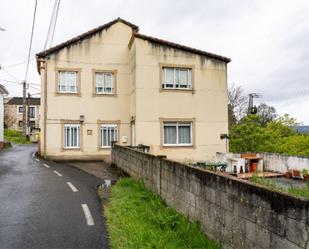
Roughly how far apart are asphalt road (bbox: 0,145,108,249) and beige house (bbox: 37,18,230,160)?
756cm

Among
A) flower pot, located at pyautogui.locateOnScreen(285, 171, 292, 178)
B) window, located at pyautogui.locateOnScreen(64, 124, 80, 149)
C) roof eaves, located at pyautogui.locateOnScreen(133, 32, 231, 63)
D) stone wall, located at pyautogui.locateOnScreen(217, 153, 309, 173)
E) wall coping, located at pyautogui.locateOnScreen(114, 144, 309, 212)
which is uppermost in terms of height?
roof eaves, located at pyautogui.locateOnScreen(133, 32, 231, 63)

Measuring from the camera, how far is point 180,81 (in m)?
20.6

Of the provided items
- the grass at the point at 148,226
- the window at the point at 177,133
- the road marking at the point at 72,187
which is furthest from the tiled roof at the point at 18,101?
the grass at the point at 148,226

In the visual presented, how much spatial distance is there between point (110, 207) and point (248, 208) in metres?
4.76

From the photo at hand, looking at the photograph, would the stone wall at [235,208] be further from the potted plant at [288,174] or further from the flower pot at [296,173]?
the potted plant at [288,174]

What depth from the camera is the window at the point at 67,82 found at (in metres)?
20.9

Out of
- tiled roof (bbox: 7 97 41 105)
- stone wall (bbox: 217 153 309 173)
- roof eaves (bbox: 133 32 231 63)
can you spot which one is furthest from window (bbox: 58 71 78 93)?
tiled roof (bbox: 7 97 41 105)

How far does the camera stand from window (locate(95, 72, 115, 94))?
2144 cm

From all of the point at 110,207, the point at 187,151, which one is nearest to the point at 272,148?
the point at 187,151

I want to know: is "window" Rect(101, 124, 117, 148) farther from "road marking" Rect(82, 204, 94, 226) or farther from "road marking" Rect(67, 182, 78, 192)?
"road marking" Rect(82, 204, 94, 226)

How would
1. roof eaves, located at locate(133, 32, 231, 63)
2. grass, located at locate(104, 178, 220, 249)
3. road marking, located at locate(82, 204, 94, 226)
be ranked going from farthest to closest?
roof eaves, located at locate(133, 32, 231, 63), road marking, located at locate(82, 204, 94, 226), grass, located at locate(104, 178, 220, 249)

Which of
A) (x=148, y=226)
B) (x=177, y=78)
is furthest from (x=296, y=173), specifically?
(x=148, y=226)

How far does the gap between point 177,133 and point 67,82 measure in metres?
7.96

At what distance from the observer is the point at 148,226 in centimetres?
700
